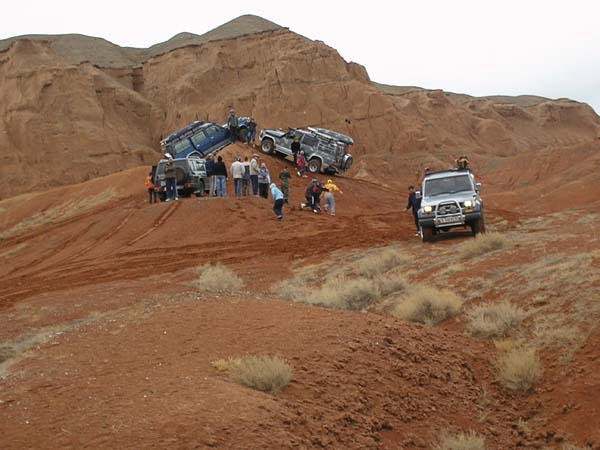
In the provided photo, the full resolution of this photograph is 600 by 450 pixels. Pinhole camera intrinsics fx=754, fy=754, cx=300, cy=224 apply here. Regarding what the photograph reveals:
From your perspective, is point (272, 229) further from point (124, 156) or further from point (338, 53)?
point (338, 53)

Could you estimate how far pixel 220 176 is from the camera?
2795 cm

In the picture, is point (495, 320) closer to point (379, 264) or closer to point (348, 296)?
point (348, 296)

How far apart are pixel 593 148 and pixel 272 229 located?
31.9m

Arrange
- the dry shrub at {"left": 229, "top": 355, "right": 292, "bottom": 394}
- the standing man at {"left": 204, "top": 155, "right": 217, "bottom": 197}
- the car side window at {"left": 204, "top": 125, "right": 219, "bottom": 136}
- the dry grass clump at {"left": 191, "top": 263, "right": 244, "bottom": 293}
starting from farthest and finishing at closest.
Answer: the car side window at {"left": 204, "top": 125, "right": 219, "bottom": 136} → the standing man at {"left": 204, "top": 155, "right": 217, "bottom": 197} → the dry grass clump at {"left": 191, "top": 263, "right": 244, "bottom": 293} → the dry shrub at {"left": 229, "top": 355, "right": 292, "bottom": 394}

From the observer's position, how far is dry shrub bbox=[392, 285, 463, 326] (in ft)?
38.1

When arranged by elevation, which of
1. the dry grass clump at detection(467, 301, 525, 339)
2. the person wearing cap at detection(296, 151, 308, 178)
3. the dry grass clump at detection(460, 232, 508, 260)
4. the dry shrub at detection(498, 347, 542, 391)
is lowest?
the dry shrub at detection(498, 347, 542, 391)

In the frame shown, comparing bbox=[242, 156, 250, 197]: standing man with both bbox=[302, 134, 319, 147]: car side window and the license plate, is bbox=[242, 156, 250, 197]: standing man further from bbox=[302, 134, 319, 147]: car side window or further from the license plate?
the license plate

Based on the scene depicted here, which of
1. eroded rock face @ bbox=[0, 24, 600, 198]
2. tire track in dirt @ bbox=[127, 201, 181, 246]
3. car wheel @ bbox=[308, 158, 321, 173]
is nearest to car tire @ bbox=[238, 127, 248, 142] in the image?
car wheel @ bbox=[308, 158, 321, 173]

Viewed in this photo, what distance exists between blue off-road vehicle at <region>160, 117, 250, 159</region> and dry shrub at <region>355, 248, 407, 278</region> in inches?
705

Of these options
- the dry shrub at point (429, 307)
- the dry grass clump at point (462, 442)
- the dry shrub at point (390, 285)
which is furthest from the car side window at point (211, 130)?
the dry grass clump at point (462, 442)

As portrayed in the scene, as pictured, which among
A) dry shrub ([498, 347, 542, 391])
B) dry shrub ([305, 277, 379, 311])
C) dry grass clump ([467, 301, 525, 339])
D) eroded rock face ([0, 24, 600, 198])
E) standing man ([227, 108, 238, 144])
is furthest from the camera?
eroded rock face ([0, 24, 600, 198])

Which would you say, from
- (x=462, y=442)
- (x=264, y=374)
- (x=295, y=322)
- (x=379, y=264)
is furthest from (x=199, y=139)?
(x=462, y=442)

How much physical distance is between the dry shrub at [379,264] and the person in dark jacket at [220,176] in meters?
12.1

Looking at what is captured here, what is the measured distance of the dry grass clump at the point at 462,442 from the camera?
731 cm
